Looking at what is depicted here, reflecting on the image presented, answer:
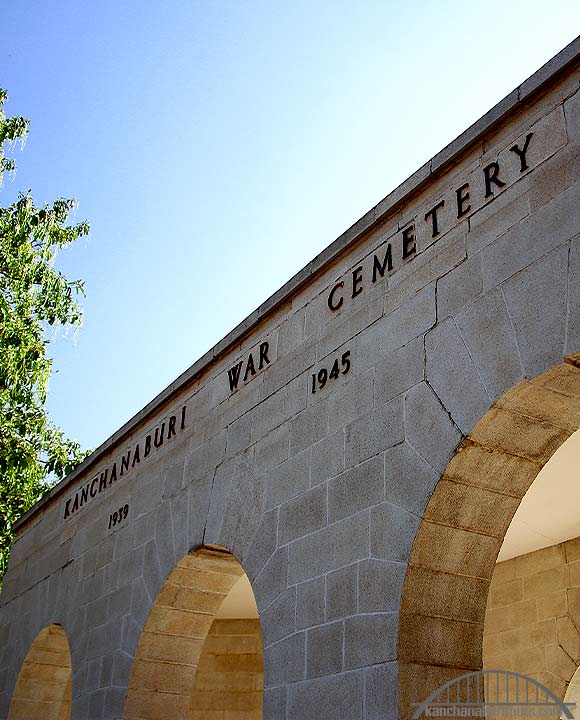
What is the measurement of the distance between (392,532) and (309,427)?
1.17 metres

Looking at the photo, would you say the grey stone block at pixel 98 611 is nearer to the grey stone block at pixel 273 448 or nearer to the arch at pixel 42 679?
the arch at pixel 42 679

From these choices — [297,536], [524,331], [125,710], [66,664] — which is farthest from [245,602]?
[524,331]

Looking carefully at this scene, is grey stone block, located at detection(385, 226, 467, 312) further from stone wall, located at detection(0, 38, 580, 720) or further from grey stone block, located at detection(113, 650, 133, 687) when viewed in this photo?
grey stone block, located at detection(113, 650, 133, 687)

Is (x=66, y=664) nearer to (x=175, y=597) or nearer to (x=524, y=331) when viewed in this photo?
(x=175, y=597)

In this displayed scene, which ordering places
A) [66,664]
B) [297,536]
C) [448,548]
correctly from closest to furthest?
[448,548] → [297,536] → [66,664]

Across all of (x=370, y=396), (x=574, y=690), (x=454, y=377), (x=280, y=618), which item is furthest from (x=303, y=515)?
(x=574, y=690)

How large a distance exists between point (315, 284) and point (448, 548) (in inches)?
88.6

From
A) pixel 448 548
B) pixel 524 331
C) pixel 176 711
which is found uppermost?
pixel 524 331

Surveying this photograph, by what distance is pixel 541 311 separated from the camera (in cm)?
427

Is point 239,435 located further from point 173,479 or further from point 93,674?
point 93,674

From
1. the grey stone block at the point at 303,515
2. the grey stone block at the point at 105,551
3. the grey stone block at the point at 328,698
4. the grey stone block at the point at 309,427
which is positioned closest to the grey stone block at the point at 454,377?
the grey stone block at the point at 309,427

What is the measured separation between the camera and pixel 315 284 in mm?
6254

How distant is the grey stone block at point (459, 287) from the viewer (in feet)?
15.6

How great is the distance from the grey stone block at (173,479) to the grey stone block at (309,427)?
1.68 meters
